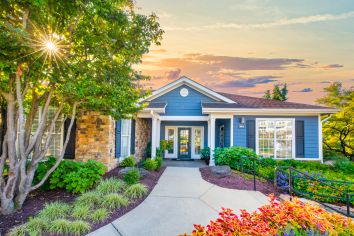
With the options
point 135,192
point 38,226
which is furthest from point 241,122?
point 38,226

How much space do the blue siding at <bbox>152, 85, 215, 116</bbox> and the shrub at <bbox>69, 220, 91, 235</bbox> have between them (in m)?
9.08

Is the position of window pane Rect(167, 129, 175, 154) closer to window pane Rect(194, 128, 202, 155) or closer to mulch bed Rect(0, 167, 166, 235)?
window pane Rect(194, 128, 202, 155)

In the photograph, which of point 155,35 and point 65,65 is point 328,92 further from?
point 65,65

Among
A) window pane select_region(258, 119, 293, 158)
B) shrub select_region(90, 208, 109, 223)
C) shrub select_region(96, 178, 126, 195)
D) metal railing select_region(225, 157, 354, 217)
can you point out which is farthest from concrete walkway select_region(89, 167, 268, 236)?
window pane select_region(258, 119, 293, 158)

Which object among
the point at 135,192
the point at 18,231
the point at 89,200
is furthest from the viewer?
the point at 135,192

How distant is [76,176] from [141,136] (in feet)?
21.4

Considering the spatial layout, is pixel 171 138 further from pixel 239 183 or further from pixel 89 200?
pixel 89 200

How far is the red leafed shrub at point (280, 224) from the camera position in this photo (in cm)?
262

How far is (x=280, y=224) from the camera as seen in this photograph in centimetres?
293

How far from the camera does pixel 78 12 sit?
5.25 metres

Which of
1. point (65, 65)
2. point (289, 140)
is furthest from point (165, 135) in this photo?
point (65, 65)

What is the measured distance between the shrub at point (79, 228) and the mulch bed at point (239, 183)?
14.7 feet

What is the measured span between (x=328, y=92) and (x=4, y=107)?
70.1ft

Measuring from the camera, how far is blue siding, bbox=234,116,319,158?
37.1 feet
